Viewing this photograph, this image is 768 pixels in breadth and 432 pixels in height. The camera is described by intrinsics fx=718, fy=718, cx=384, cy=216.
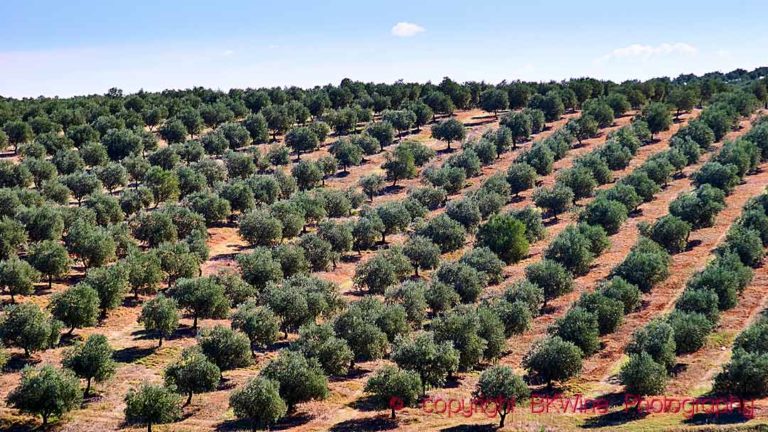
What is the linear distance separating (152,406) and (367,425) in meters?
19.2

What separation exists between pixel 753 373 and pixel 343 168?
12985cm

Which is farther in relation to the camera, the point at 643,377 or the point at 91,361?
the point at 91,361

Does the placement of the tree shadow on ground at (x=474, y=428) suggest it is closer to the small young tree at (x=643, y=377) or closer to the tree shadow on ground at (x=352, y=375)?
the small young tree at (x=643, y=377)

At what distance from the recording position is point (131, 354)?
82.6 metres

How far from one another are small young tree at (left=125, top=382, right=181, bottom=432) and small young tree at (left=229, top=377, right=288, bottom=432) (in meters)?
5.48

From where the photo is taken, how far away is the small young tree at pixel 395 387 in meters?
66.4

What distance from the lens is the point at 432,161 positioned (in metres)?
188

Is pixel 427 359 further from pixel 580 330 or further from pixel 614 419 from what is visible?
pixel 580 330

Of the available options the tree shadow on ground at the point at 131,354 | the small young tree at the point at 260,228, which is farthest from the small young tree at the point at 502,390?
the small young tree at the point at 260,228

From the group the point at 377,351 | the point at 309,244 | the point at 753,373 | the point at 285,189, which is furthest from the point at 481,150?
the point at 753,373

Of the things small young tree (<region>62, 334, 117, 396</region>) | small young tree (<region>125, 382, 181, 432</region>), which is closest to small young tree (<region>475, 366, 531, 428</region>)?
small young tree (<region>125, 382, 181, 432</region>)

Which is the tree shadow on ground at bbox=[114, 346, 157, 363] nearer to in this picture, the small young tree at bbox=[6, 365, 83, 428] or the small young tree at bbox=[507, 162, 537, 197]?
the small young tree at bbox=[6, 365, 83, 428]

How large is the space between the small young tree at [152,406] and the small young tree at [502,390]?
92.4ft

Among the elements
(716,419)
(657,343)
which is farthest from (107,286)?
(716,419)
